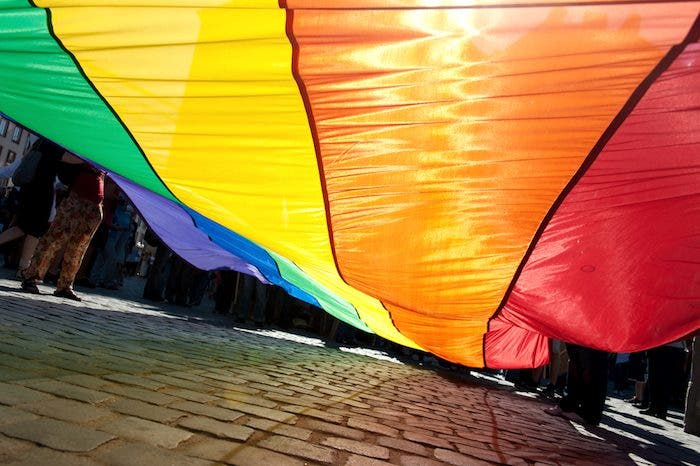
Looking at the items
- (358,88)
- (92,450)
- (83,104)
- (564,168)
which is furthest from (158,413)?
(564,168)

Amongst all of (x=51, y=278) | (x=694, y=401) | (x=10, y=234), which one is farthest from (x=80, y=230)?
(x=694, y=401)

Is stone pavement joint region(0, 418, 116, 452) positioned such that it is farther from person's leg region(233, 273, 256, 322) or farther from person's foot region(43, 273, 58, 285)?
person's leg region(233, 273, 256, 322)

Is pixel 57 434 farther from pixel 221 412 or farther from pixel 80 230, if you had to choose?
pixel 80 230

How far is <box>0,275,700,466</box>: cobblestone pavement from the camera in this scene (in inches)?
62.3

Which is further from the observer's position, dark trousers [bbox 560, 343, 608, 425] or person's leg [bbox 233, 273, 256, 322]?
person's leg [bbox 233, 273, 256, 322]

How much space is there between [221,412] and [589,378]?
3635mm

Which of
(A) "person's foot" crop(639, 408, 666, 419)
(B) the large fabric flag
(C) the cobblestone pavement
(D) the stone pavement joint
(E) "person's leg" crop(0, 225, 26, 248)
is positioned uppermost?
(B) the large fabric flag

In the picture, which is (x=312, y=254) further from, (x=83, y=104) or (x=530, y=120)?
(x=530, y=120)

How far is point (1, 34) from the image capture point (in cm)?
232

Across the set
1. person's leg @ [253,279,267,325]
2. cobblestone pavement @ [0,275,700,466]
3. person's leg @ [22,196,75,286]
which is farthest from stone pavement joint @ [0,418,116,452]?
person's leg @ [253,279,267,325]

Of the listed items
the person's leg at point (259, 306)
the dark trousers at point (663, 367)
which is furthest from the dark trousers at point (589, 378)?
the person's leg at point (259, 306)

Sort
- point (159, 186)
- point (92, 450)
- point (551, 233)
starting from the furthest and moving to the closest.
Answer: point (159, 186) → point (551, 233) → point (92, 450)

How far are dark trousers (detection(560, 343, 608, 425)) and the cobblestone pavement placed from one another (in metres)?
0.26

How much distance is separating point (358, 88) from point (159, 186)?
2.04 metres
